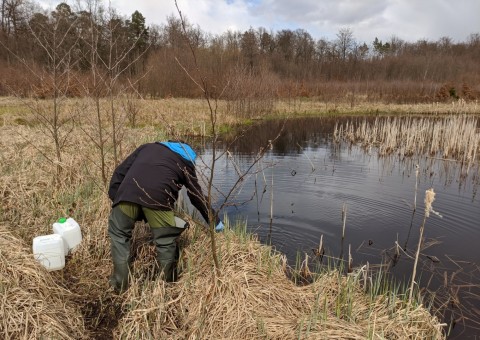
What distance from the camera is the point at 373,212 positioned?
700 centimetres

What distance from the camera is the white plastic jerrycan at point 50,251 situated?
3.52m

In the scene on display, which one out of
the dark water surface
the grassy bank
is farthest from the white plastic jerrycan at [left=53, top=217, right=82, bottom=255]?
the dark water surface

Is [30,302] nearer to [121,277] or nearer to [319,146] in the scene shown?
[121,277]

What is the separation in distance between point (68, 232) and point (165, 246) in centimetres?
130

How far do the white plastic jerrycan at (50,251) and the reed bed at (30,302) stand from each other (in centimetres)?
10

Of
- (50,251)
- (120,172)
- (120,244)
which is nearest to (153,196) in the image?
(120,172)

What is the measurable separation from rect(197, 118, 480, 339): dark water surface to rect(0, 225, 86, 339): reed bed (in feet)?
6.48

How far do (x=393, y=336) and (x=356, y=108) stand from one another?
25.1 m

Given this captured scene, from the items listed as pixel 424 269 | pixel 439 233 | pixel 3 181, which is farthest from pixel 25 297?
pixel 439 233

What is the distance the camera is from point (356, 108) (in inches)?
1025

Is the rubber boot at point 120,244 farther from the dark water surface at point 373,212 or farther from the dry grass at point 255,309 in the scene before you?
the dark water surface at point 373,212

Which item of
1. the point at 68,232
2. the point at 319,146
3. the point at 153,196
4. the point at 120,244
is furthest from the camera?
the point at 319,146

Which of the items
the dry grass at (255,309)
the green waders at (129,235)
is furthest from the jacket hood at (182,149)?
the dry grass at (255,309)

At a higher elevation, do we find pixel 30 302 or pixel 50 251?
pixel 50 251
